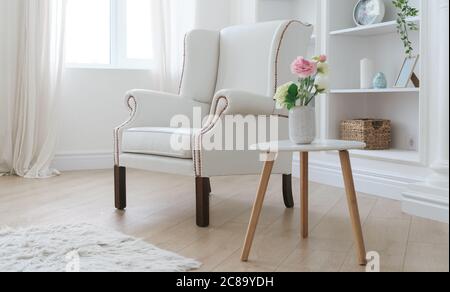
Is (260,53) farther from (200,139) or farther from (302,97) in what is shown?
(302,97)

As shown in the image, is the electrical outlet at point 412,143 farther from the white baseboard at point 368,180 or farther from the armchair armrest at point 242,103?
the armchair armrest at point 242,103

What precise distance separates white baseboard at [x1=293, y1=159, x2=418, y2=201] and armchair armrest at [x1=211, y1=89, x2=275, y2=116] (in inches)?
36.6

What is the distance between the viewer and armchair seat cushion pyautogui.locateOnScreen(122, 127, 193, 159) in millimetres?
2408

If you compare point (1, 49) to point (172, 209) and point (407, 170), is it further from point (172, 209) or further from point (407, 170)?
point (407, 170)

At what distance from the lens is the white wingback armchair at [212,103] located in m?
2.38

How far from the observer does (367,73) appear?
11.7 feet

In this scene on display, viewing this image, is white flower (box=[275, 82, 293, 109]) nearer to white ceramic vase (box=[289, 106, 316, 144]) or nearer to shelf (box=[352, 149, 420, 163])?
white ceramic vase (box=[289, 106, 316, 144])

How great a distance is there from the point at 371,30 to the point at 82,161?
243 cm

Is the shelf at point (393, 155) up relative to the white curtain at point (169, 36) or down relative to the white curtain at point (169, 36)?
down

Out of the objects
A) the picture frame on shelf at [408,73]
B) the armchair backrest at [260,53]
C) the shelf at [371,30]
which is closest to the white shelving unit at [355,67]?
the shelf at [371,30]

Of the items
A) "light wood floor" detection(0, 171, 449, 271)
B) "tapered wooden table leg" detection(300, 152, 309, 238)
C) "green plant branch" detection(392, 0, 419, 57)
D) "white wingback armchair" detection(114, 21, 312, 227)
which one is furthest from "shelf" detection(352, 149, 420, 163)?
"tapered wooden table leg" detection(300, 152, 309, 238)

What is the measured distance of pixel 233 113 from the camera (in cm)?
239

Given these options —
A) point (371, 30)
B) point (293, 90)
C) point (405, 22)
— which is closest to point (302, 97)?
point (293, 90)
